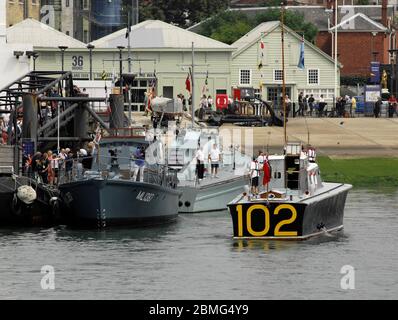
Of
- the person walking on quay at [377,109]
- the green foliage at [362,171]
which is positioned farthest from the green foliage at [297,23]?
the green foliage at [362,171]

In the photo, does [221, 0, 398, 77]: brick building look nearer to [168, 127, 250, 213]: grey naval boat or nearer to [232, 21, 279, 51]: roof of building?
[232, 21, 279, 51]: roof of building

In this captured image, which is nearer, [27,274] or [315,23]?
[27,274]

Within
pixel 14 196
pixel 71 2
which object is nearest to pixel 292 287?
pixel 14 196

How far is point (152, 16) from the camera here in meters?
167

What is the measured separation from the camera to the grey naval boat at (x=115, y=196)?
195ft

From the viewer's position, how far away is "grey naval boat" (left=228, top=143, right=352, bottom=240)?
54875 millimetres

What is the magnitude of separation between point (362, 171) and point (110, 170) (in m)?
22.7

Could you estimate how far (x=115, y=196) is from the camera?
195 ft

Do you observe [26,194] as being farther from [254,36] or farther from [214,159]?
[254,36]

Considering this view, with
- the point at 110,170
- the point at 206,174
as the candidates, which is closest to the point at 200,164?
the point at 206,174

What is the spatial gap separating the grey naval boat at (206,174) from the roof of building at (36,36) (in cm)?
4393

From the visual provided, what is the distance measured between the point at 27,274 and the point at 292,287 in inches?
292
